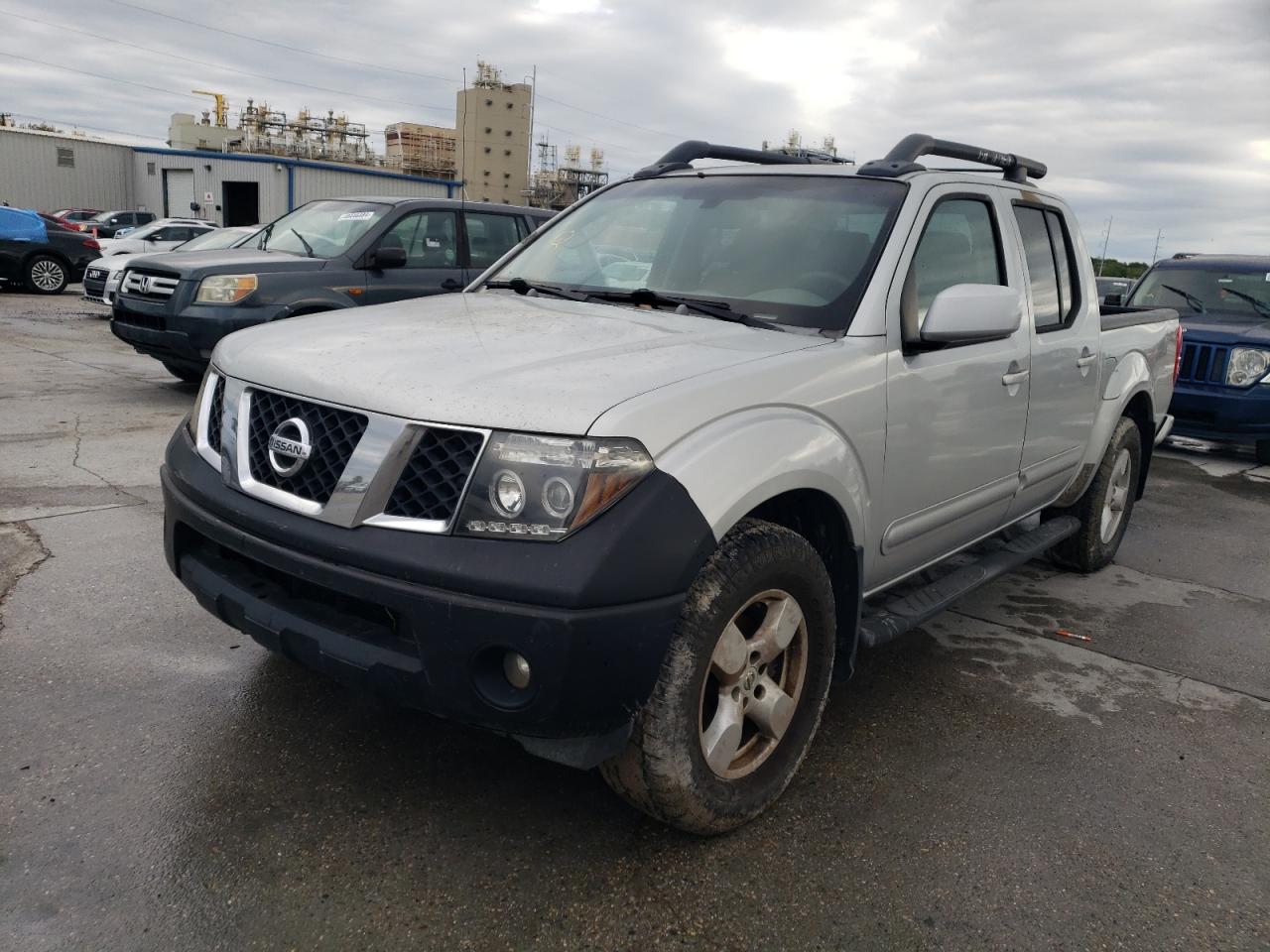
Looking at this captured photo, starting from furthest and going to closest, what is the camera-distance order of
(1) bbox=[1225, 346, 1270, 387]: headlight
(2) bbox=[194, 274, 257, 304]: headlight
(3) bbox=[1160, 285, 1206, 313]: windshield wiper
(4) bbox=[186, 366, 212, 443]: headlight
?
(3) bbox=[1160, 285, 1206, 313]: windshield wiper < (1) bbox=[1225, 346, 1270, 387]: headlight < (2) bbox=[194, 274, 257, 304]: headlight < (4) bbox=[186, 366, 212, 443]: headlight

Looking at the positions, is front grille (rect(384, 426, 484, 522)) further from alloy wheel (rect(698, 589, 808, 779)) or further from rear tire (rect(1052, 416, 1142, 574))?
rear tire (rect(1052, 416, 1142, 574))

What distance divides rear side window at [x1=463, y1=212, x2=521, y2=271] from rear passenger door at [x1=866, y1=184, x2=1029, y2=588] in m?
5.89

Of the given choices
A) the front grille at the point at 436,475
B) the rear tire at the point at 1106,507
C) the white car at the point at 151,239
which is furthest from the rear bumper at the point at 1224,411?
the white car at the point at 151,239

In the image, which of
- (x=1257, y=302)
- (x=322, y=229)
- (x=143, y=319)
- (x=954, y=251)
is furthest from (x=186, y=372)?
(x=1257, y=302)

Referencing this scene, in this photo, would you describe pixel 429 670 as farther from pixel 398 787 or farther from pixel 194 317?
pixel 194 317

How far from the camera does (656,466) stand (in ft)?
7.05

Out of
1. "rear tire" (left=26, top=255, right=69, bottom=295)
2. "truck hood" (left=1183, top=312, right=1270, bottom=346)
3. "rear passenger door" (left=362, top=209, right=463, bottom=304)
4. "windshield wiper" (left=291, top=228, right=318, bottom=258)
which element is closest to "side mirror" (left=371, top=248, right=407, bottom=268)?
"rear passenger door" (left=362, top=209, right=463, bottom=304)

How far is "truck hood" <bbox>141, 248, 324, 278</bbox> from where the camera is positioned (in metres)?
7.82

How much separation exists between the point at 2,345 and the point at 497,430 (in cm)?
1173

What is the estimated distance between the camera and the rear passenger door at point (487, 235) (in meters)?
8.86

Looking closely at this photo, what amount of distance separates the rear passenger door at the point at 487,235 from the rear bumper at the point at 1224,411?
5872 millimetres

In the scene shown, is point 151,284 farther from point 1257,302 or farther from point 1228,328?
point 1257,302

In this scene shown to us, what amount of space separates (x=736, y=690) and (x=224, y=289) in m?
6.64

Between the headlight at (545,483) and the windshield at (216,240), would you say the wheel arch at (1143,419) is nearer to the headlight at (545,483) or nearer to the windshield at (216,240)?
the headlight at (545,483)
